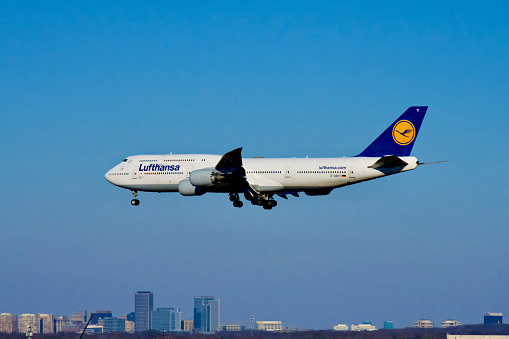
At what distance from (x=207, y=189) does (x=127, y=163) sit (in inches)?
380

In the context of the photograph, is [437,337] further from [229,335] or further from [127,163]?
[127,163]

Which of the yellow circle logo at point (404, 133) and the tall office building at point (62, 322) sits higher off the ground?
the yellow circle logo at point (404, 133)

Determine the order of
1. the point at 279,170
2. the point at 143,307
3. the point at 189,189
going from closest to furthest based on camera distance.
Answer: the point at 279,170 → the point at 189,189 → the point at 143,307

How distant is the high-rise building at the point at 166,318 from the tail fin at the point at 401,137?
31.4 metres

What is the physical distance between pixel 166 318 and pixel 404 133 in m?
35.3

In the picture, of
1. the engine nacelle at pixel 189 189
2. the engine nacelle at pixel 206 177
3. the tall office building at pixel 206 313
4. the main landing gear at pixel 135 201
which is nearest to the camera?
the engine nacelle at pixel 206 177

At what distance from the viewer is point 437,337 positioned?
2544 inches

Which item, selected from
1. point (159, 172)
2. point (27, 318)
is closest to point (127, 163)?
point (159, 172)

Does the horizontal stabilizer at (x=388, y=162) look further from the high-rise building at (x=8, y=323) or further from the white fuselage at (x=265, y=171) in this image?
the high-rise building at (x=8, y=323)

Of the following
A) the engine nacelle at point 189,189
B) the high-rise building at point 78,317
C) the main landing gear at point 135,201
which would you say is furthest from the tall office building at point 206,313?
the engine nacelle at point 189,189

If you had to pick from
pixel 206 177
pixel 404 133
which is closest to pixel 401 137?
pixel 404 133

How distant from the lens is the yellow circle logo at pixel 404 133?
6788 cm

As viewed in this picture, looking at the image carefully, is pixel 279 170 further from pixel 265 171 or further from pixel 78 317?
pixel 78 317

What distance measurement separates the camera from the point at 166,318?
9038 cm
